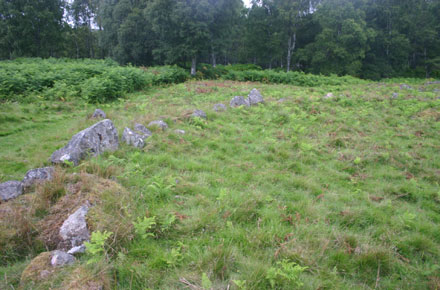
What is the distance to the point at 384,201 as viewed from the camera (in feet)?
17.2

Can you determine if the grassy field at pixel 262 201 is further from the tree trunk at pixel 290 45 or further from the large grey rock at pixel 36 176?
the tree trunk at pixel 290 45

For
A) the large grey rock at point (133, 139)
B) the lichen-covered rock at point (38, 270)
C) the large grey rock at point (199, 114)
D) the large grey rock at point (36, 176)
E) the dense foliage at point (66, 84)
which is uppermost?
the dense foliage at point (66, 84)

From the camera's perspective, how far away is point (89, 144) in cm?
620

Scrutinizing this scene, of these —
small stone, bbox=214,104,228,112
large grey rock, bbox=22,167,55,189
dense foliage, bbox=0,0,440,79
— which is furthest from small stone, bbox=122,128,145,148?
dense foliage, bbox=0,0,440,79

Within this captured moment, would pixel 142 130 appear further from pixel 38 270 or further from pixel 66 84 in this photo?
pixel 66 84

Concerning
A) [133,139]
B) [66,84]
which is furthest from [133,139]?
[66,84]

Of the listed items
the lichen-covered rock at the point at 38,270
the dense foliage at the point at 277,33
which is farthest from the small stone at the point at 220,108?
the dense foliage at the point at 277,33

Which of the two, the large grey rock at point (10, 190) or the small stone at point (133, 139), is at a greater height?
the small stone at point (133, 139)

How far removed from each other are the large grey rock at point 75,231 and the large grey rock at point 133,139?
335cm

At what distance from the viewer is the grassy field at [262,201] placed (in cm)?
327

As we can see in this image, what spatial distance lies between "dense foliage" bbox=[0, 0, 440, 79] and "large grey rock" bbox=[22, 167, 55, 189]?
82.7ft

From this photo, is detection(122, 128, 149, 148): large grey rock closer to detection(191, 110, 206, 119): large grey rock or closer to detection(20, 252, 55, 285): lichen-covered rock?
detection(191, 110, 206, 119): large grey rock

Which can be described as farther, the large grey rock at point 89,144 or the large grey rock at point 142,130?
A: the large grey rock at point 142,130

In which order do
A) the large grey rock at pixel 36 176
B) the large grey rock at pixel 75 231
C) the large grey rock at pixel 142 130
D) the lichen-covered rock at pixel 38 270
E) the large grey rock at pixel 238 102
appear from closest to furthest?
the lichen-covered rock at pixel 38 270 < the large grey rock at pixel 75 231 < the large grey rock at pixel 36 176 < the large grey rock at pixel 142 130 < the large grey rock at pixel 238 102
